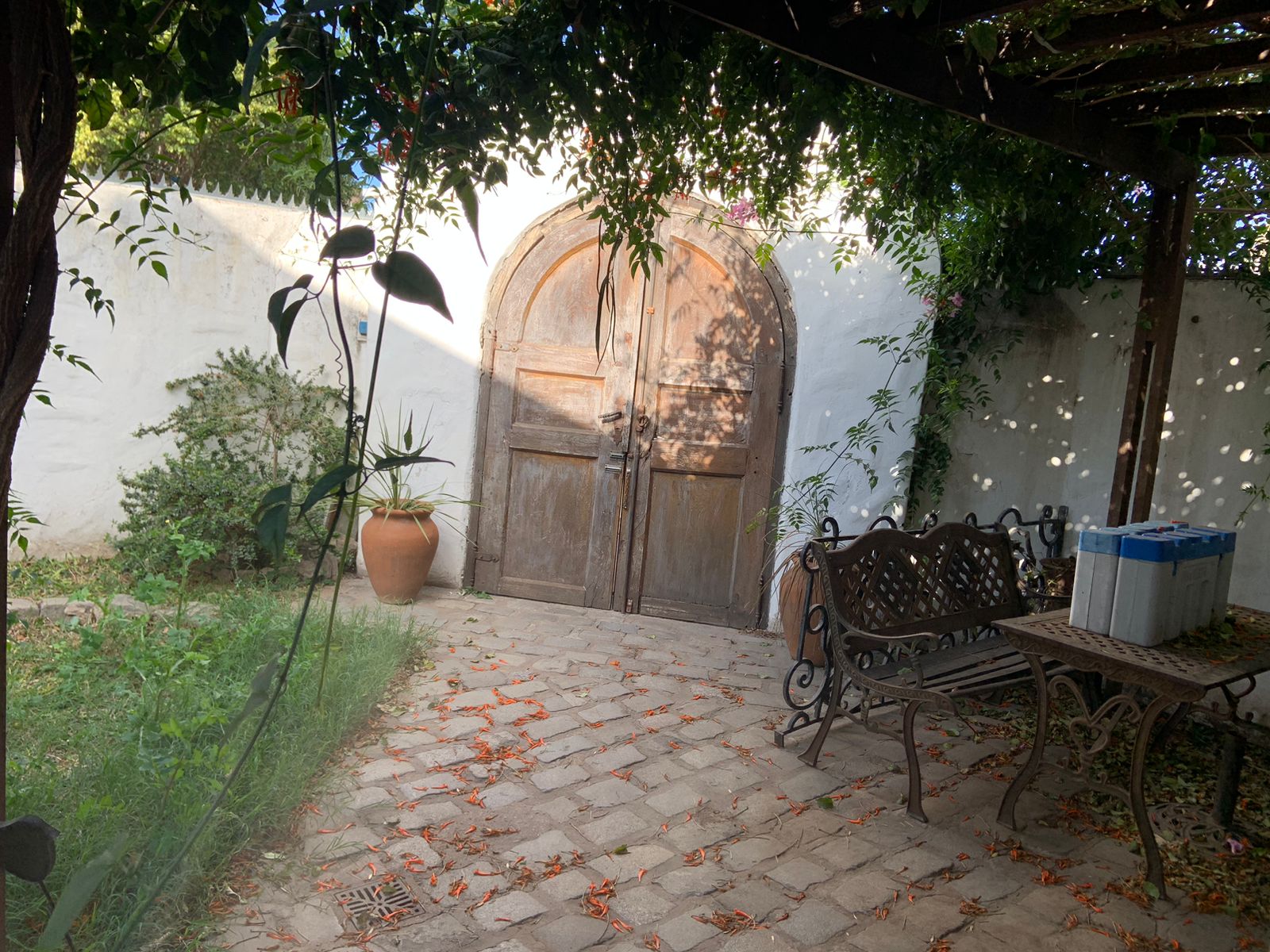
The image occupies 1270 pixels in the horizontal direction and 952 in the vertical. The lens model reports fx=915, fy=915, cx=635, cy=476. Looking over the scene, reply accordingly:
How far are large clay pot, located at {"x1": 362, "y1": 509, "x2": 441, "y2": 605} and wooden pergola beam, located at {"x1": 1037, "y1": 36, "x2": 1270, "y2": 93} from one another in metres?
3.91

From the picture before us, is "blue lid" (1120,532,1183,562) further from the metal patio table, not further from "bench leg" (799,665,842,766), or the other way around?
"bench leg" (799,665,842,766)

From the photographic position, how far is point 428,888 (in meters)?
2.61

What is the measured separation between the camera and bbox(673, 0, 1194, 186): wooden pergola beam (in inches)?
99.5

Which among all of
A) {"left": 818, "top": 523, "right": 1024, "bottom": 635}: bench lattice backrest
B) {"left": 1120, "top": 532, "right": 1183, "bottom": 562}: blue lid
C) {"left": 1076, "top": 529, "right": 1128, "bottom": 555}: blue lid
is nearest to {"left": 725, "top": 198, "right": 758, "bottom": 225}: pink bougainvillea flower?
{"left": 818, "top": 523, "right": 1024, "bottom": 635}: bench lattice backrest

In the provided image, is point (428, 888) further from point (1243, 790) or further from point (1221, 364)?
point (1221, 364)

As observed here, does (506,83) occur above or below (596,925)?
above

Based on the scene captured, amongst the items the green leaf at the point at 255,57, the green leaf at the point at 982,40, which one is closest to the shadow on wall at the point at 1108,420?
the green leaf at the point at 982,40

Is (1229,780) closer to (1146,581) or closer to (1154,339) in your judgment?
(1146,581)

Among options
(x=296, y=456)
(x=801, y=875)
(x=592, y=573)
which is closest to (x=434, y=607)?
(x=592, y=573)

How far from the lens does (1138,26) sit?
284 centimetres

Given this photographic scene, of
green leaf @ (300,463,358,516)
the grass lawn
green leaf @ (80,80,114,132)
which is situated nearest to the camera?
green leaf @ (300,463,358,516)

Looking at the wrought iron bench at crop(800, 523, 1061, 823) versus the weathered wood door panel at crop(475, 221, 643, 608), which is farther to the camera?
the weathered wood door panel at crop(475, 221, 643, 608)


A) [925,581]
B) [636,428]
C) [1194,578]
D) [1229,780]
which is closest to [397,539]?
[636,428]

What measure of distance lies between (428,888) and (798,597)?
2.60 m
